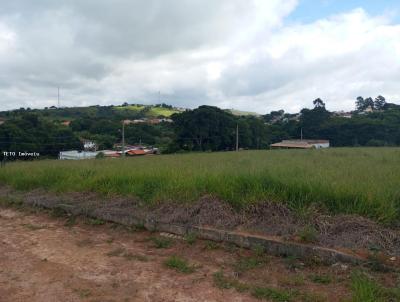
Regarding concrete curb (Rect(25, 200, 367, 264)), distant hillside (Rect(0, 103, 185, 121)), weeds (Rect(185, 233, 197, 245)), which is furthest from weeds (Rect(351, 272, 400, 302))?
distant hillside (Rect(0, 103, 185, 121))

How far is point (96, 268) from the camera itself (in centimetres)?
363

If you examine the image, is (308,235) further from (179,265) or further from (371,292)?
(179,265)

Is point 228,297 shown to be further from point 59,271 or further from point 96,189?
point 96,189

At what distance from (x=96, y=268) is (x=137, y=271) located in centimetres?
46

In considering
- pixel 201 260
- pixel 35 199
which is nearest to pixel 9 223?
pixel 35 199

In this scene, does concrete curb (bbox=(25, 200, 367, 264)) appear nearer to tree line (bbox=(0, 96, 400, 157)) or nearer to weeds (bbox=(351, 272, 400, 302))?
weeds (bbox=(351, 272, 400, 302))

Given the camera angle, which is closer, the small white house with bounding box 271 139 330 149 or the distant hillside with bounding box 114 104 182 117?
the small white house with bounding box 271 139 330 149

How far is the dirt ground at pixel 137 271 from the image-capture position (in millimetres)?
3021

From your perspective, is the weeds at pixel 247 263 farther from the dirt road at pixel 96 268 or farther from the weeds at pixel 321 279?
the weeds at pixel 321 279

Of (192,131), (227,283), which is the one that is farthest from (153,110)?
(227,283)

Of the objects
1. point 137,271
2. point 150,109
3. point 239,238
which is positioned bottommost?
point 137,271

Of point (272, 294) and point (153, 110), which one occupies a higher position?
point (153, 110)

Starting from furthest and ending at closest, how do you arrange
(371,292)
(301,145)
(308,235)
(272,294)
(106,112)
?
(106,112), (301,145), (308,235), (272,294), (371,292)

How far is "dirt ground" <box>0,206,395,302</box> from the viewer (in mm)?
3021
